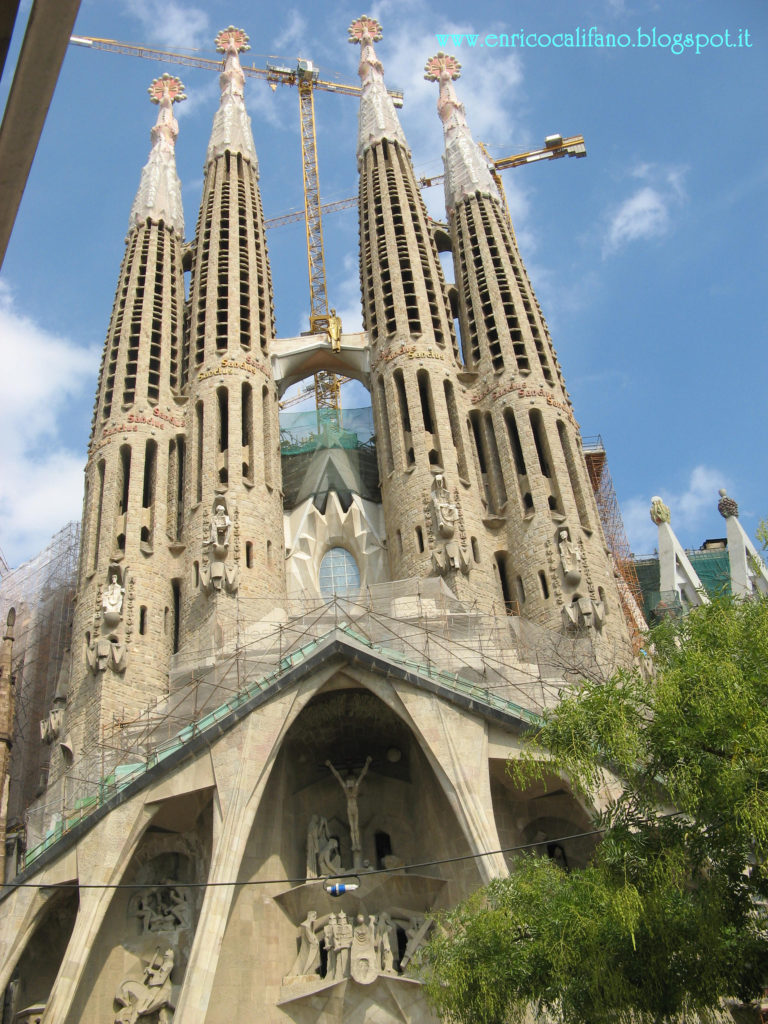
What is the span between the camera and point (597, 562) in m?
24.1

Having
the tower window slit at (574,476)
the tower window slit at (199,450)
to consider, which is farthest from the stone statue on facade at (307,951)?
the tower window slit at (574,476)

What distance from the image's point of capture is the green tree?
970 cm

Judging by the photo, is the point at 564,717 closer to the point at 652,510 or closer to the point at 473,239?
the point at 473,239

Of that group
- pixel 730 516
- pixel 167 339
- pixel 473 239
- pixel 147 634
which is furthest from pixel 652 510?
pixel 147 634

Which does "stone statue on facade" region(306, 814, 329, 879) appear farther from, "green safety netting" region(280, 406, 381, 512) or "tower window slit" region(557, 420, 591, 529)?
"green safety netting" region(280, 406, 381, 512)

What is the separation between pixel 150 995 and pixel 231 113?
28327 millimetres

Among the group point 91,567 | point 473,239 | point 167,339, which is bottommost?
point 91,567

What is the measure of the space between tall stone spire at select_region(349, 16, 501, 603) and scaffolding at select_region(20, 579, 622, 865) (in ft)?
6.93

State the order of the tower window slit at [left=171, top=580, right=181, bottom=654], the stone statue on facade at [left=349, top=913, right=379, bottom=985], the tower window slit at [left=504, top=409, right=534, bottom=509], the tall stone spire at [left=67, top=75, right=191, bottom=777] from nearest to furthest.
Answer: the stone statue on facade at [left=349, top=913, right=379, bottom=985]
the tall stone spire at [left=67, top=75, right=191, bottom=777]
the tower window slit at [left=171, top=580, right=181, bottom=654]
the tower window slit at [left=504, top=409, right=534, bottom=509]

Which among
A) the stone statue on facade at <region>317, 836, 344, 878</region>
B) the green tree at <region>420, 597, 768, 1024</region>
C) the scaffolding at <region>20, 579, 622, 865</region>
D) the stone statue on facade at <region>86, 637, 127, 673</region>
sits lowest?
the green tree at <region>420, 597, 768, 1024</region>

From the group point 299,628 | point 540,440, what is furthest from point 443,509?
point 299,628

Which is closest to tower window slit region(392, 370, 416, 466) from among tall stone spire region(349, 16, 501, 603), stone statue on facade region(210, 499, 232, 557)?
tall stone spire region(349, 16, 501, 603)

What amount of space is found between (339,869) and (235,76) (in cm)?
2938

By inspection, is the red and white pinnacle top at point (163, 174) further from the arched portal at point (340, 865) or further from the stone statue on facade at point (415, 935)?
the stone statue on facade at point (415, 935)
